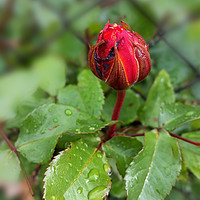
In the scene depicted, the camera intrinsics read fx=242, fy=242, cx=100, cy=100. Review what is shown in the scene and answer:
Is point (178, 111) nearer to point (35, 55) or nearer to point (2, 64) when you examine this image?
point (35, 55)

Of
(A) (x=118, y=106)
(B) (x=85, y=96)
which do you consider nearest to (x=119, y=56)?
(A) (x=118, y=106)

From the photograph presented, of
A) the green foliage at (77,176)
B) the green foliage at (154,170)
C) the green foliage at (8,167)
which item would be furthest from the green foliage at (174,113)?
the green foliage at (8,167)

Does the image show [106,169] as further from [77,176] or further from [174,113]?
[174,113]

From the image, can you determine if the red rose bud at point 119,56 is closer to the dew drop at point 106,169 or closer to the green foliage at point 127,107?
the dew drop at point 106,169

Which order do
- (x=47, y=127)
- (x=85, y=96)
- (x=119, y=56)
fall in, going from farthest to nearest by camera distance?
1. (x=85, y=96)
2. (x=47, y=127)
3. (x=119, y=56)

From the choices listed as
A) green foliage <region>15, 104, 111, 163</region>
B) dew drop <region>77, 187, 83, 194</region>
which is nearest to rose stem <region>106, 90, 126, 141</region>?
green foliage <region>15, 104, 111, 163</region>

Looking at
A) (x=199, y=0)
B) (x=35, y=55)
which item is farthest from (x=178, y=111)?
(x=35, y=55)
